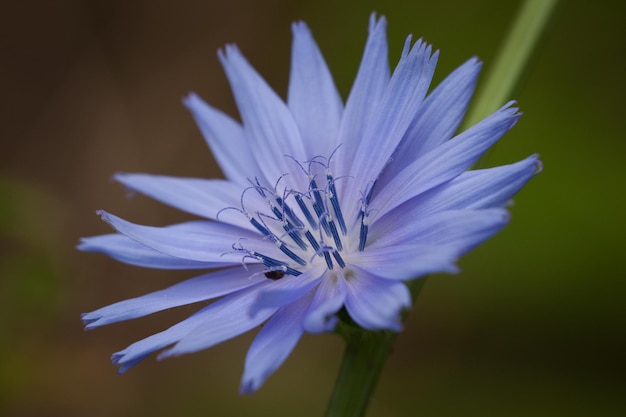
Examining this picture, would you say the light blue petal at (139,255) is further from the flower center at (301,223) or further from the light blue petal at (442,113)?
the light blue petal at (442,113)

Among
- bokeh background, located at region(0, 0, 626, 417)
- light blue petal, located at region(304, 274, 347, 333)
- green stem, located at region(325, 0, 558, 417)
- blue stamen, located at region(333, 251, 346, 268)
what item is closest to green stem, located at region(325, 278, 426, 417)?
green stem, located at region(325, 0, 558, 417)

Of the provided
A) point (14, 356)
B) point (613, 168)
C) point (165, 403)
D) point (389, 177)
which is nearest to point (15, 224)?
point (14, 356)

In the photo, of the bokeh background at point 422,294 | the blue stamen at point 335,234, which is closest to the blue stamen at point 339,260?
the blue stamen at point 335,234

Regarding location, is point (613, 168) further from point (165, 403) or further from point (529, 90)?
point (165, 403)

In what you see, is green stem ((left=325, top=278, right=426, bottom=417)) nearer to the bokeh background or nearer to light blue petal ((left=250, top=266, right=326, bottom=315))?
light blue petal ((left=250, top=266, right=326, bottom=315))

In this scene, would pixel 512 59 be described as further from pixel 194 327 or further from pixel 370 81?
pixel 194 327

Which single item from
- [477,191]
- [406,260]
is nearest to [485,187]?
[477,191]
